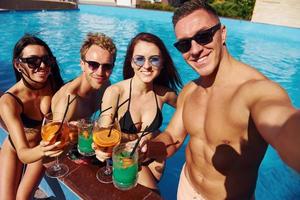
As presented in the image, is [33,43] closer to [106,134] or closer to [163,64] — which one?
[163,64]

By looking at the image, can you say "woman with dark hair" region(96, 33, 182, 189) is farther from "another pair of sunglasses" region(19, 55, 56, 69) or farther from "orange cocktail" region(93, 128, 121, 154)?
"orange cocktail" region(93, 128, 121, 154)

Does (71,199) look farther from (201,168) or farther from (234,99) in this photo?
(234,99)

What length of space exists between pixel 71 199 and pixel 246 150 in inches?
73.3

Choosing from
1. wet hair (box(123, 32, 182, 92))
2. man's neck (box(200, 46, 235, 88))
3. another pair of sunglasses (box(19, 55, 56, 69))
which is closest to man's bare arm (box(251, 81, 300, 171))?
man's neck (box(200, 46, 235, 88))

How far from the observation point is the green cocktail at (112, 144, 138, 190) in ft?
6.46

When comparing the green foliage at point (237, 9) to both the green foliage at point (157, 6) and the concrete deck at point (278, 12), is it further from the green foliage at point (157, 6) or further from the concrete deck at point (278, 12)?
the green foliage at point (157, 6)

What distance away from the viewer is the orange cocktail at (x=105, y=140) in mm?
2072

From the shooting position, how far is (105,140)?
81.7 inches

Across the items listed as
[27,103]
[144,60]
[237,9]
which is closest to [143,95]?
[144,60]

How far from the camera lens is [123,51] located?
1454 centimetres

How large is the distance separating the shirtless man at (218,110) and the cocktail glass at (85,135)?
548mm

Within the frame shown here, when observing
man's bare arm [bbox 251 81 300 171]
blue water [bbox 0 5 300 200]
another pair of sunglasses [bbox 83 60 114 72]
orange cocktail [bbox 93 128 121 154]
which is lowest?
blue water [bbox 0 5 300 200]

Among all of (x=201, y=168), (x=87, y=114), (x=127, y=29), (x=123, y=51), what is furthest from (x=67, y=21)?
(x=201, y=168)

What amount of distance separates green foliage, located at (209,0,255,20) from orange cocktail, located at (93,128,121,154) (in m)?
23.3
